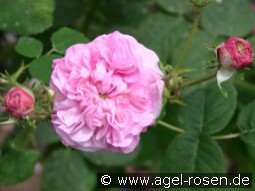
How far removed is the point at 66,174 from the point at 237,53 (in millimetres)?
729

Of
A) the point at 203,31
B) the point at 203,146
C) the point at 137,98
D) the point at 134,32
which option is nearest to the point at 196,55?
the point at 203,31

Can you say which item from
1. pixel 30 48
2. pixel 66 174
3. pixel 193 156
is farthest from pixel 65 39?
pixel 66 174

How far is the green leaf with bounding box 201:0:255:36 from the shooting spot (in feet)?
4.52

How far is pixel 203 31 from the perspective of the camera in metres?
→ 1.38

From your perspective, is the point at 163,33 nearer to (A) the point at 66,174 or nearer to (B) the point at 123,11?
(B) the point at 123,11

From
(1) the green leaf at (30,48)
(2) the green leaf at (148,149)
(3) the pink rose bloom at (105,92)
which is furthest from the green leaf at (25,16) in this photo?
(2) the green leaf at (148,149)

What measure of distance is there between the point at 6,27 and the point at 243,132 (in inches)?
22.4

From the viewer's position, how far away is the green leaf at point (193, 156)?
1.02 m

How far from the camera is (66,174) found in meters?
1.44

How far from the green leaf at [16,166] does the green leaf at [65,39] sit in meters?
0.30

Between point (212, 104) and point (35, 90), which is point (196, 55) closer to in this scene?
point (212, 104)

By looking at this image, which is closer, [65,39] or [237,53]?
[237,53]

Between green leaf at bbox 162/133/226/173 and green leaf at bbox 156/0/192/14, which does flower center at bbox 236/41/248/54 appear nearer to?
green leaf at bbox 162/133/226/173

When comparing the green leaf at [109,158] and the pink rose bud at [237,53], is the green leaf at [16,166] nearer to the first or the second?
the green leaf at [109,158]
